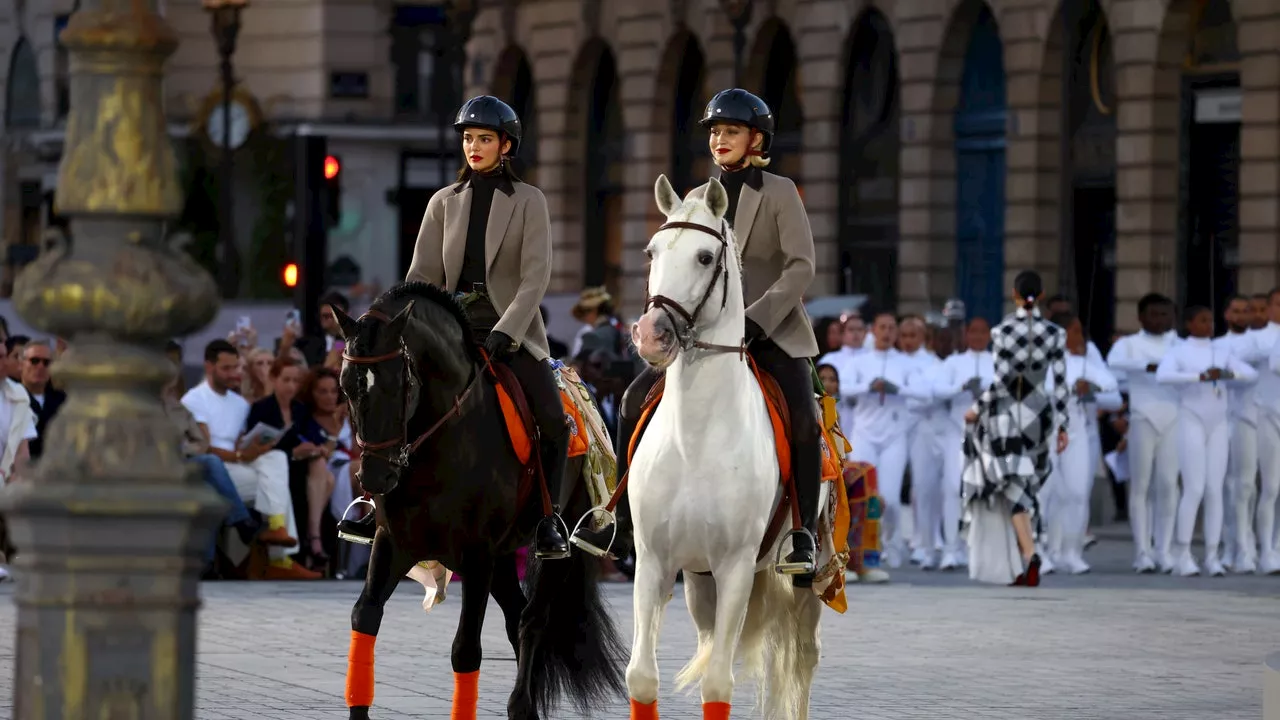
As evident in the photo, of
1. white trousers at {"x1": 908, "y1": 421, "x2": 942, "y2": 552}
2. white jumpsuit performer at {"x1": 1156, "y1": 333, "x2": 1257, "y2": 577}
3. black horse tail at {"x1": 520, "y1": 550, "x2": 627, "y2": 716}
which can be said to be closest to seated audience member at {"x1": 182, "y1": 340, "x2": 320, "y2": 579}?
white trousers at {"x1": 908, "y1": 421, "x2": 942, "y2": 552}

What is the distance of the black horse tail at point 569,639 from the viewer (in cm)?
1153

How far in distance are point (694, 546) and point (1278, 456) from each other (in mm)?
13101

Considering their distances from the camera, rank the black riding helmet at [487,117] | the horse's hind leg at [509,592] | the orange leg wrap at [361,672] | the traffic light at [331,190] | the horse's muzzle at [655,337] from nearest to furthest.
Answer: the horse's muzzle at [655,337]
the orange leg wrap at [361,672]
the horse's hind leg at [509,592]
the black riding helmet at [487,117]
the traffic light at [331,190]

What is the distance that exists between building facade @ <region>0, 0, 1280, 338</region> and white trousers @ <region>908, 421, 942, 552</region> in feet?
9.25

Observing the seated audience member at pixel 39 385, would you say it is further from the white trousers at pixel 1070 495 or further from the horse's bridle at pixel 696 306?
the horse's bridle at pixel 696 306

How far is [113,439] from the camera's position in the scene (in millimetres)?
6293

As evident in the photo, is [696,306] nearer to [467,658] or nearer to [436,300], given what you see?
[436,300]

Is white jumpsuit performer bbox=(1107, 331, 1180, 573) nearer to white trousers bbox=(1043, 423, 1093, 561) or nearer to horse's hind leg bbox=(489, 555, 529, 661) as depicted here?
white trousers bbox=(1043, 423, 1093, 561)

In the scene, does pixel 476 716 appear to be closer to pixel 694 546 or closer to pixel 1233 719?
pixel 694 546

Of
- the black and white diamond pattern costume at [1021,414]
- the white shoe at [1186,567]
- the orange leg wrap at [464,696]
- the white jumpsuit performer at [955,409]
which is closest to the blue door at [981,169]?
the white jumpsuit performer at [955,409]

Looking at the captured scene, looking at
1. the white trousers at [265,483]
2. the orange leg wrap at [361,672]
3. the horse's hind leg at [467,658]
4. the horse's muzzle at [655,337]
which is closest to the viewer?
the horse's muzzle at [655,337]

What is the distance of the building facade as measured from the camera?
34.5m

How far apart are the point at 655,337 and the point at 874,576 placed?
453 inches

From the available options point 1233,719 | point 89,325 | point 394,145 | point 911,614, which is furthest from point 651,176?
point 89,325
